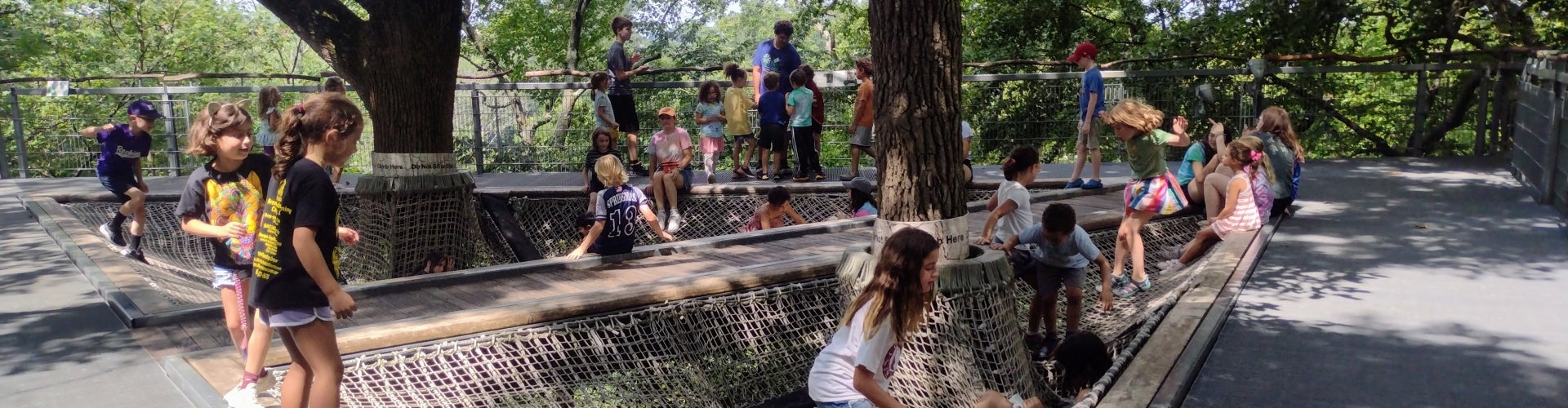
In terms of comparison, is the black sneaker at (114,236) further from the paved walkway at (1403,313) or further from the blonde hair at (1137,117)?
the paved walkway at (1403,313)

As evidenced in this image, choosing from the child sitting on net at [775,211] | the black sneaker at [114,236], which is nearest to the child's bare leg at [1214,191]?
the child sitting on net at [775,211]

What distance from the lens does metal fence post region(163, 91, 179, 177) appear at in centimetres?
1399

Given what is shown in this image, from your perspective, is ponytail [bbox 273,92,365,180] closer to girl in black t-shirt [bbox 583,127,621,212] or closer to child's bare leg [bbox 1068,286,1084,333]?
child's bare leg [bbox 1068,286,1084,333]

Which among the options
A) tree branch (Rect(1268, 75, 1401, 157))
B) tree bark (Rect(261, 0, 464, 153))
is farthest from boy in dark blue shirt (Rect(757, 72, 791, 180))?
tree branch (Rect(1268, 75, 1401, 157))

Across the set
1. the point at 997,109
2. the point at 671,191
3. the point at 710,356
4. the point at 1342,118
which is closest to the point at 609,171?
the point at 710,356

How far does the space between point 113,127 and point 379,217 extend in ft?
8.29

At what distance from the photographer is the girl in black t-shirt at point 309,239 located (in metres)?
3.48

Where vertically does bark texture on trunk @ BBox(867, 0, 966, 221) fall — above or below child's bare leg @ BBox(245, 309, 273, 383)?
above

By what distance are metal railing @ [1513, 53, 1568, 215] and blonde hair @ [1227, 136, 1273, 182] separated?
2.20m

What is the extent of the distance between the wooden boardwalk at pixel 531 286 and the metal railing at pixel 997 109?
4.80 meters

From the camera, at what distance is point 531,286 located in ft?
22.2

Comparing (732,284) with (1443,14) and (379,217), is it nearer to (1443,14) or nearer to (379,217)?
(379,217)

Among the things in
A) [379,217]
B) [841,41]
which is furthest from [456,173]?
[841,41]

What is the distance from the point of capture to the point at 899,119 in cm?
496
